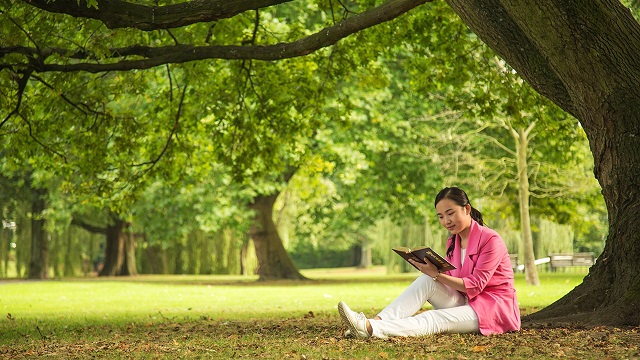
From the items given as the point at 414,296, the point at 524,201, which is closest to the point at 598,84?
the point at 414,296

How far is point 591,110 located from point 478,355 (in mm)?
3258

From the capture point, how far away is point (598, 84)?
8.63 m

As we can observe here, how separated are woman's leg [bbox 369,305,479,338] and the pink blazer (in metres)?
0.09

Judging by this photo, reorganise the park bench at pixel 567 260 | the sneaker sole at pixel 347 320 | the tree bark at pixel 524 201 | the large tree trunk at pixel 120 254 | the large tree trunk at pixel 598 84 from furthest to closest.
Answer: the large tree trunk at pixel 120 254, the park bench at pixel 567 260, the tree bark at pixel 524 201, the large tree trunk at pixel 598 84, the sneaker sole at pixel 347 320

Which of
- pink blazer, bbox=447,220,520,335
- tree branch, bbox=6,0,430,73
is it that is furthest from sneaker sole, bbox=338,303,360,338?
tree branch, bbox=6,0,430,73

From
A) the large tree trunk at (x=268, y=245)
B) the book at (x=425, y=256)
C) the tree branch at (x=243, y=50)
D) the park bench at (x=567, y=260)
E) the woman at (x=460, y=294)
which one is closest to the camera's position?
the book at (x=425, y=256)

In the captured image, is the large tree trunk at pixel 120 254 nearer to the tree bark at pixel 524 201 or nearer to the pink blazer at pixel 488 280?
the tree bark at pixel 524 201

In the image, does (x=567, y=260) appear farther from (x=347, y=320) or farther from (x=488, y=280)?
(x=347, y=320)

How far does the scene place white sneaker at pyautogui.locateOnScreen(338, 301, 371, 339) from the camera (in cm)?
762

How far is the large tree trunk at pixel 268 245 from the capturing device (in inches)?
1217

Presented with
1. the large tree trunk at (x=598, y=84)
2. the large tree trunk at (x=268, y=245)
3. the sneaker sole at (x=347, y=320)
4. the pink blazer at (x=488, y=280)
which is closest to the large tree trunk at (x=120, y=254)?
the large tree trunk at (x=268, y=245)

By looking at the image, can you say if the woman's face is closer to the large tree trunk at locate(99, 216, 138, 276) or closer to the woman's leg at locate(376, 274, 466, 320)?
the woman's leg at locate(376, 274, 466, 320)

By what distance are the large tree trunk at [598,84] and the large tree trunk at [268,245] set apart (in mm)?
21816

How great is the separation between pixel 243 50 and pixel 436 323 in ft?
13.8
